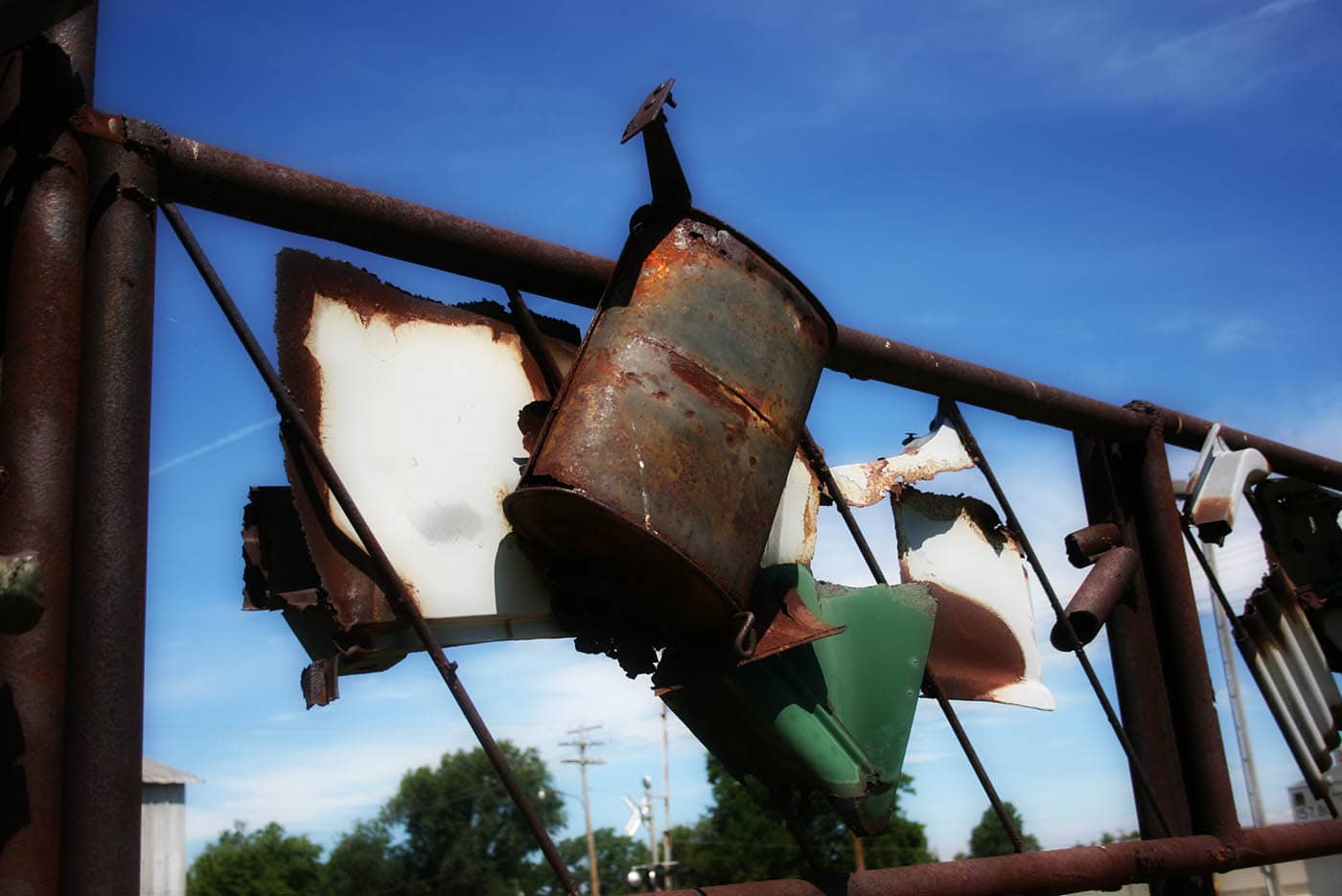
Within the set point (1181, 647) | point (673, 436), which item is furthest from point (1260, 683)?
point (673, 436)

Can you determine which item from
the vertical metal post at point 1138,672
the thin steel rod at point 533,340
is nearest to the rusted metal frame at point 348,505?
the thin steel rod at point 533,340

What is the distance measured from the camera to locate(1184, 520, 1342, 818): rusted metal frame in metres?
4.30

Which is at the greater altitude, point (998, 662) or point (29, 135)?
point (29, 135)

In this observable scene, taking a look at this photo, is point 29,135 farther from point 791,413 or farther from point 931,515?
point 931,515

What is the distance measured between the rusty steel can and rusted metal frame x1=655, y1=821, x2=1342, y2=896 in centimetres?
58

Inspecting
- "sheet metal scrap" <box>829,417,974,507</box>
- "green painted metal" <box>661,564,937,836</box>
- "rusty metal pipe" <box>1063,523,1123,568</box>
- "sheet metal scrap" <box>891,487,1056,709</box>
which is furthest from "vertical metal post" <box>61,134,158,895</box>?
"rusty metal pipe" <box>1063,523,1123,568</box>

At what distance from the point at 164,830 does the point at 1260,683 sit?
1003 inches

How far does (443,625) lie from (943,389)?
1749mm

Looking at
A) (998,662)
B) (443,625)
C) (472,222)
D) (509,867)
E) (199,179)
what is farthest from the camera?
(509,867)

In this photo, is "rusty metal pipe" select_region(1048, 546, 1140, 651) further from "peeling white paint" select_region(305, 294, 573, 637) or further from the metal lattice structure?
"peeling white paint" select_region(305, 294, 573, 637)

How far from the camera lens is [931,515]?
3723mm

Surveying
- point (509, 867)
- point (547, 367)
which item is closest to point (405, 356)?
point (547, 367)

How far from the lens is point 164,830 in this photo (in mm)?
25984

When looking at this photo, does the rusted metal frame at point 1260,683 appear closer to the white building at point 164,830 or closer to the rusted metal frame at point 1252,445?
the rusted metal frame at point 1252,445
